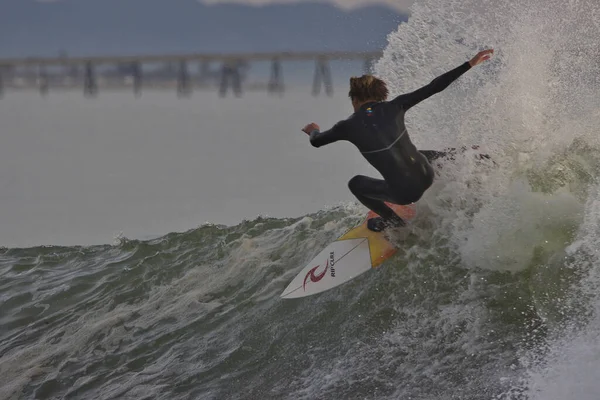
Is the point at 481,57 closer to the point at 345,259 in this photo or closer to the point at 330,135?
the point at 330,135

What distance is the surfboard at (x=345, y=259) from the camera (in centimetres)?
545

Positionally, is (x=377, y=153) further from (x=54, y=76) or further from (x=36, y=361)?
(x=54, y=76)

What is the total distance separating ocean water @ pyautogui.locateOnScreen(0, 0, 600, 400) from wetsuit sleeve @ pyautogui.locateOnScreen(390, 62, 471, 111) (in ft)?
2.49

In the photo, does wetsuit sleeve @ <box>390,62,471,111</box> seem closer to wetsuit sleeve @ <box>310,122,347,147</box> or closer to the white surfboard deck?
wetsuit sleeve @ <box>310,122,347,147</box>

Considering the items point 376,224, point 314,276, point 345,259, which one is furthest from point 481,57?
point 314,276

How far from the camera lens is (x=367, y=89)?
191 inches

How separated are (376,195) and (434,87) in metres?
0.87

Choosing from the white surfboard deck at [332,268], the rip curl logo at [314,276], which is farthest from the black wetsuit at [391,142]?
the rip curl logo at [314,276]

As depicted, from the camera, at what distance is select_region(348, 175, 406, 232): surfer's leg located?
5.14 m

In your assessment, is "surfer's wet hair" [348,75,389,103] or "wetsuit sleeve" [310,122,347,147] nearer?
"surfer's wet hair" [348,75,389,103]

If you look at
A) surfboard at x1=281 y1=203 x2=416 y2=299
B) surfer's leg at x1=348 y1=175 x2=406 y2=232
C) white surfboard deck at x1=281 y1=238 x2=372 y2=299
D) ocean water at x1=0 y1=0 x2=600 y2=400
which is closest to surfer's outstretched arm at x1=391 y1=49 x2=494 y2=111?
surfer's leg at x1=348 y1=175 x2=406 y2=232

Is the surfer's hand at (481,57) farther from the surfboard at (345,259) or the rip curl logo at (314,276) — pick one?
the rip curl logo at (314,276)

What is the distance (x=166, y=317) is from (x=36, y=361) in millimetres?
1011

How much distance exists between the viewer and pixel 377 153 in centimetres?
493
